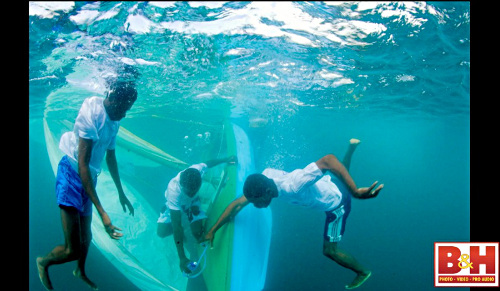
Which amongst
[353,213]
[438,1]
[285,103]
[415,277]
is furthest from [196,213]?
[353,213]

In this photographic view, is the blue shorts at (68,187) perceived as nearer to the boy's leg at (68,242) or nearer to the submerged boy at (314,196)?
the boy's leg at (68,242)

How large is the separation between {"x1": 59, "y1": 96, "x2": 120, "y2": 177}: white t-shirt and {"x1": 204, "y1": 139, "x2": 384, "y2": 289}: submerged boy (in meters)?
2.59

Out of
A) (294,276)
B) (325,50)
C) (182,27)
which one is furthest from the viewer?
(294,276)

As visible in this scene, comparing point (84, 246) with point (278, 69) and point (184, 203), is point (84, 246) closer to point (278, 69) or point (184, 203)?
point (184, 203)

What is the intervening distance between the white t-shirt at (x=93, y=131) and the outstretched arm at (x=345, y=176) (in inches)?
146

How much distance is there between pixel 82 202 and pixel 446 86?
17238mm

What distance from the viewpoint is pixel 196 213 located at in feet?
21.2

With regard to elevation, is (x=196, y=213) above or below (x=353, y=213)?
above

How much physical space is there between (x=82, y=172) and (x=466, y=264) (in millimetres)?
7625

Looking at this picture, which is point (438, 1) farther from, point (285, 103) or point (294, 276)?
point (285, 103)

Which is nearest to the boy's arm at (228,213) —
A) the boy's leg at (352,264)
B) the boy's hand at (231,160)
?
the boy's leg at (352,264)

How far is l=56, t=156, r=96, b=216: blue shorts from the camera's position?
3.43 metres

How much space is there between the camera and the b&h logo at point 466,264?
4781mm

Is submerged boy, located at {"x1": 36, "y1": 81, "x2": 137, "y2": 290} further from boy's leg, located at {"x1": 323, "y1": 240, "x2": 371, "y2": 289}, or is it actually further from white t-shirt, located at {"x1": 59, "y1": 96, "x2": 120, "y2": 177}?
boy's leg, located at {"x1": 323, "y1": 240, "x2": 371, "y2": 289}
